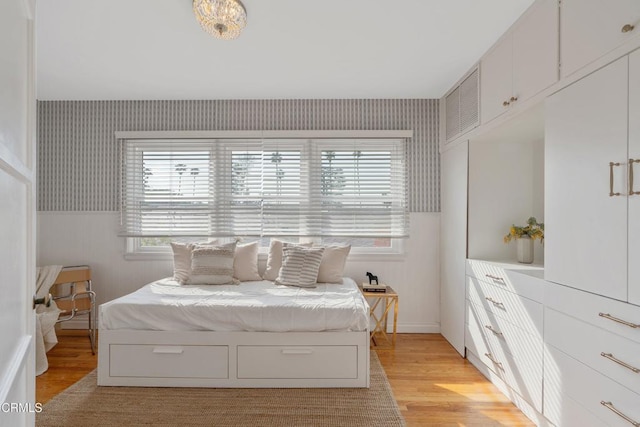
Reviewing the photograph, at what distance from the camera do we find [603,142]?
5.22 feet

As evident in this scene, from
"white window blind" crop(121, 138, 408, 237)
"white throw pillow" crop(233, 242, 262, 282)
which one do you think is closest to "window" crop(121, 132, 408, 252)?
"white window blind" crop(121, 138, 408, 237)

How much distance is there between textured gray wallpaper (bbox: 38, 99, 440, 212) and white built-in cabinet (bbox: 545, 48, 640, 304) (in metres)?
1.79

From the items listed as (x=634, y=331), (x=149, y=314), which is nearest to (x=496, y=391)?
(x=634, y=331)

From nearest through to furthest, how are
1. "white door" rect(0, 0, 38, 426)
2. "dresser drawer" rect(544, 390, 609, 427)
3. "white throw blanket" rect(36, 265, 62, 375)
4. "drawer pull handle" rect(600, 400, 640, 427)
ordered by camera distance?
"white door" rect(0, 0, 38, 426), "drawer pull handle" rect(600, 400, 640, 427), "dresser drawer" rect(544, 390, 609, 427), "white throw blanket" rect(36, 265, 62, 375)

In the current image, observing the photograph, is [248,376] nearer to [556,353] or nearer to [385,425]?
[385,425]

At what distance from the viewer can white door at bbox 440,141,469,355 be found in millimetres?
3111

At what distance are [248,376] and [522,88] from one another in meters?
2.67

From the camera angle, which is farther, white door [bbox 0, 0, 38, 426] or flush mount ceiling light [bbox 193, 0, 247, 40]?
flush mount ceiling light [bbox 193, 0, 247, 40]

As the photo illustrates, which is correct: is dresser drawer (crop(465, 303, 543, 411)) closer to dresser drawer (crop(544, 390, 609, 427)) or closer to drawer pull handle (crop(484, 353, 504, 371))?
→ drawer pull handle (crop(484, 353, 504, 371))

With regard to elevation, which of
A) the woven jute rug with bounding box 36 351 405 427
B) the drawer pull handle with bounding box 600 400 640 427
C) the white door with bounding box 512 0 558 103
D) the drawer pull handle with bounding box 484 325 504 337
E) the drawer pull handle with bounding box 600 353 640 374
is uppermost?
the white door with bounding box 512 0 558 103

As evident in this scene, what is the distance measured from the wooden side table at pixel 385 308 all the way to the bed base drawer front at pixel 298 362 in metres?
0.87

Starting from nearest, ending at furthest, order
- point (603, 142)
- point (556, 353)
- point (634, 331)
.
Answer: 1. point (634, 331)
2. point (603, 142)
3. point (556, 353)

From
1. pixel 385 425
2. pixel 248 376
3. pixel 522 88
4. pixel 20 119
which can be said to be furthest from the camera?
pixel 248 376

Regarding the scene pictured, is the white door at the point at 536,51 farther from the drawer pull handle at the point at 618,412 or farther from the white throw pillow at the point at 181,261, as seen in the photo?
the white throw pillow at the point at 181,261
